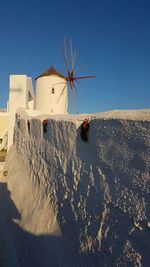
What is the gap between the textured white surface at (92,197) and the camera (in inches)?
82.7

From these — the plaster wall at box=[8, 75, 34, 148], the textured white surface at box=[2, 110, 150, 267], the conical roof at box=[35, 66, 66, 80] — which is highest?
the conical roof at box=[35, 66, 66, 80]

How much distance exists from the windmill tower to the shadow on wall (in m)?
8.96

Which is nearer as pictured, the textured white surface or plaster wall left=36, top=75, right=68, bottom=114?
the textured white surface

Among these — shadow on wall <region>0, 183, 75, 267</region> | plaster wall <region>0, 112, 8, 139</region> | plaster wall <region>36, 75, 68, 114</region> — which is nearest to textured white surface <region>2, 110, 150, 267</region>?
shadow on wall <region>0, 183, 75, 267</region>

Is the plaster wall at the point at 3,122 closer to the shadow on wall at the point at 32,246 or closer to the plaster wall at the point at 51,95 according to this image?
the plaster wall at the point at 51,95

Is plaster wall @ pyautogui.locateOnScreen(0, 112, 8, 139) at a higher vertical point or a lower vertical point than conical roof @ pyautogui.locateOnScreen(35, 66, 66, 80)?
lower

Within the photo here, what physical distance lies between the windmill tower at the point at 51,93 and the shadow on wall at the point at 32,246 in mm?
8964

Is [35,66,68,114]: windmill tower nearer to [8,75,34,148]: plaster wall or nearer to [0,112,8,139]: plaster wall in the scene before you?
[8,75,34,148]: plaster wall

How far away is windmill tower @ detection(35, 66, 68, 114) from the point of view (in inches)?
587

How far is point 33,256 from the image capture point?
4.38 metres

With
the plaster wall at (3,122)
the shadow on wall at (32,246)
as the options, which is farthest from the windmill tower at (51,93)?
the shadow on wall at (32,246)

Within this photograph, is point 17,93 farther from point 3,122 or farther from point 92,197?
point 92,197

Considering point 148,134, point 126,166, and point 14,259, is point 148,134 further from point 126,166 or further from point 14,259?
point 14,259

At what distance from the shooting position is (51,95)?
588 inches
